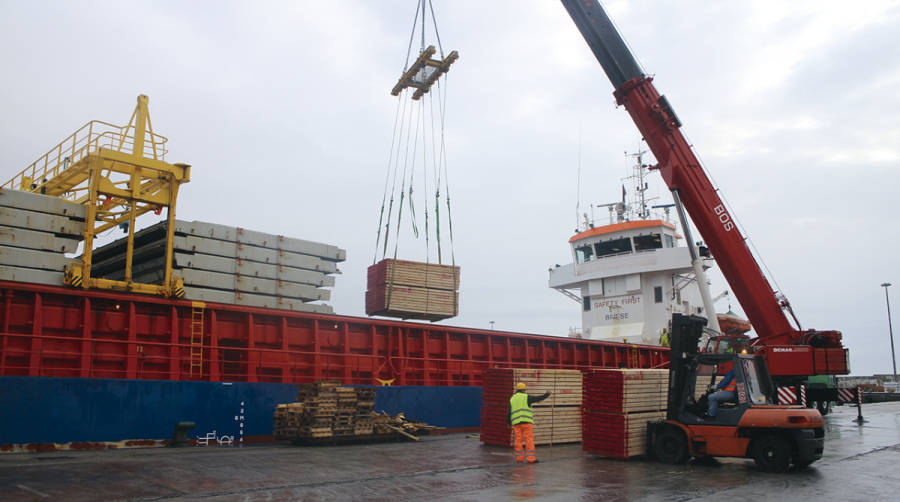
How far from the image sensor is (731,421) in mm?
10922

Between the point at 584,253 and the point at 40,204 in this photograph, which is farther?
the point at 584,253

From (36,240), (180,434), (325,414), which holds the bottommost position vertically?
(180,434)

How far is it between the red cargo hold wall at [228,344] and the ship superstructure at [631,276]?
7.57 m

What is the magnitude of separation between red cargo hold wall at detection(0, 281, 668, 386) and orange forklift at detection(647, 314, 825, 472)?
837 centimetres

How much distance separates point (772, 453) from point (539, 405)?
577cm

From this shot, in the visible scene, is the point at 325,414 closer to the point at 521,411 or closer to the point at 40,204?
the point at 521,411

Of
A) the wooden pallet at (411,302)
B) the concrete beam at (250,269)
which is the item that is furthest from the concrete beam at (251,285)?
the wooden pallet at (411,302)

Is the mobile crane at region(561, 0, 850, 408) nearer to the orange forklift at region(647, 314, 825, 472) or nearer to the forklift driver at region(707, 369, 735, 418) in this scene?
the orange forklift at region(647, 314, 825, 472)

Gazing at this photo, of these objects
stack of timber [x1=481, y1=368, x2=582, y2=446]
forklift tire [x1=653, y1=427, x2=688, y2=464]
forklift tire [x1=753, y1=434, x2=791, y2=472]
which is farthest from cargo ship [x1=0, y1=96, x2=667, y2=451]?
forklift tire [x1=753, y1=434, x2=791, y2=472]

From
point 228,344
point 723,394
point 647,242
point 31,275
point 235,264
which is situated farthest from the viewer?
point 647,242

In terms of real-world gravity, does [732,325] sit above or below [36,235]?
below

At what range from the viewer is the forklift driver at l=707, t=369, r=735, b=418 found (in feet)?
36.4

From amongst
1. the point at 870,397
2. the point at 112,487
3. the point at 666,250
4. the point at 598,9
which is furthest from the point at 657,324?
the point at 870,397

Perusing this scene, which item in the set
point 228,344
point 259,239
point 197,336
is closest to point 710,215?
point 259,239
